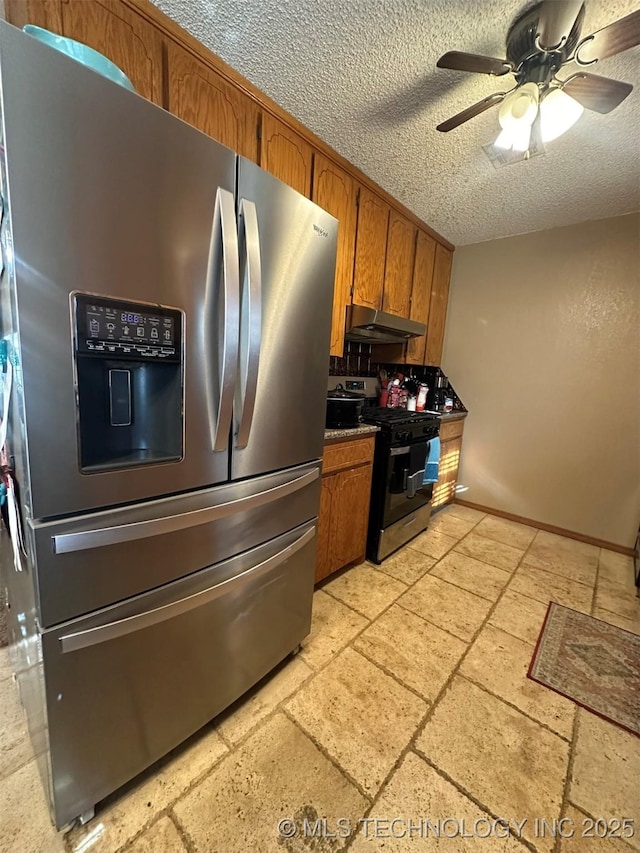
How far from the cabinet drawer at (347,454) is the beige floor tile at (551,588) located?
1.25m

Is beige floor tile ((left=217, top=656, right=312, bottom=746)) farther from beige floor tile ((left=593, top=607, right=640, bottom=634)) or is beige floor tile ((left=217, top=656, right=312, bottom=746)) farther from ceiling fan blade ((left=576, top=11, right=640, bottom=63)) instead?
ceiling fan blade ((left=576, top=11, right=640, bottom=63))

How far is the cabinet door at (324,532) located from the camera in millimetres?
1839

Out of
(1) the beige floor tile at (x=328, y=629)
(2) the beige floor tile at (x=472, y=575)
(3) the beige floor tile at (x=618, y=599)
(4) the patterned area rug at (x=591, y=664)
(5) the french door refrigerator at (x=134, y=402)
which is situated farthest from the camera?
(2) the beige floor tile at (x=472, y=575)

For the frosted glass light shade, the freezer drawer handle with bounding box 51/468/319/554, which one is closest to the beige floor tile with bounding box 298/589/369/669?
the freezer drawer handle with bounding box 51/468/319/554

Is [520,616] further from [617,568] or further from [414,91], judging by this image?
[414,91]

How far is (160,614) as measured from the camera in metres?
0.93

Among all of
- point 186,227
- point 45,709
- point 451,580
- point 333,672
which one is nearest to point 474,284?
point 451,580

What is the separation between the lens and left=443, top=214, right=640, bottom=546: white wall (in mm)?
2586

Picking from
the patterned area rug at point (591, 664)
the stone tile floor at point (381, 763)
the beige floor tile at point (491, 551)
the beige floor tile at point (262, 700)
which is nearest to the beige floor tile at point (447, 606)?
the stone tile floor at point (381, 763)

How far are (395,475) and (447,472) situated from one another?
1.25 m

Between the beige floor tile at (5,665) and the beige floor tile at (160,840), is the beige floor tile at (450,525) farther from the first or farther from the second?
the beige floor tile at (5,665)

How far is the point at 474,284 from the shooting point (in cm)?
321

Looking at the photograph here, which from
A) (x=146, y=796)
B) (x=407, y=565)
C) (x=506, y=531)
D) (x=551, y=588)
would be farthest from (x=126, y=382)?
(x=506, y=531)

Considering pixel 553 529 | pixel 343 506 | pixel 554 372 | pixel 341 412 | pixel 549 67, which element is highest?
pixel 549 67
